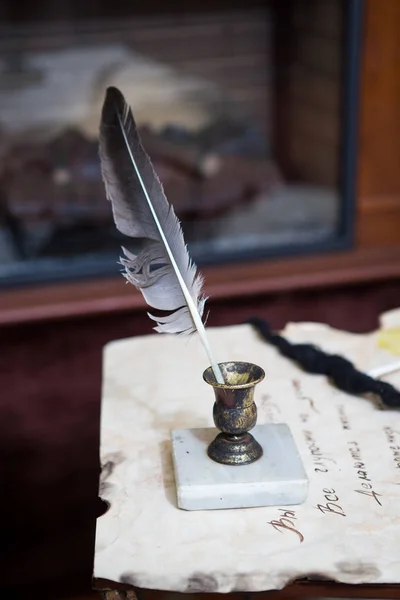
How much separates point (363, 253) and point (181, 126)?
521 millimetres

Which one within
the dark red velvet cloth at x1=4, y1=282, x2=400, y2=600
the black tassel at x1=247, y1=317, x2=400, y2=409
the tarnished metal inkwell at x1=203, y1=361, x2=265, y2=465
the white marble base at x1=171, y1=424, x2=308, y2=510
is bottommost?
the dark red velvet cloth at x1=4, y1=282, x2=400, y2=600

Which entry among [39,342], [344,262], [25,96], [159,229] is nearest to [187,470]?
[159,229]

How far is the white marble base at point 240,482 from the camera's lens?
0.91m

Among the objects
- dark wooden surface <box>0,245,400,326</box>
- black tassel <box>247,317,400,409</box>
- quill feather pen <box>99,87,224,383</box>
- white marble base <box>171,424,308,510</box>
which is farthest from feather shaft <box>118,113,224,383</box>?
dark wooden surface <box>0,245,400,326</box>

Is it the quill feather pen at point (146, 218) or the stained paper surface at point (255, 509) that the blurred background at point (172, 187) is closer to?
the stained paper surface at point (255, 509)

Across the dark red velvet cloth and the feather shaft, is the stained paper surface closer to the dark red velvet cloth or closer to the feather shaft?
the feather shaft

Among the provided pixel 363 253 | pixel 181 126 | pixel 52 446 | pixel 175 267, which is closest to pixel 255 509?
pixel 175 267

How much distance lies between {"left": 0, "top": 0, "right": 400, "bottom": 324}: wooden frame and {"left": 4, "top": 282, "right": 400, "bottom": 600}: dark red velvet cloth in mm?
45

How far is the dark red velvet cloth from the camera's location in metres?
1.82

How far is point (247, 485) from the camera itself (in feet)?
2.98

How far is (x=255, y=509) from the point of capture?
0.92m

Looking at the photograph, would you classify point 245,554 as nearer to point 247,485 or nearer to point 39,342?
point 247,485

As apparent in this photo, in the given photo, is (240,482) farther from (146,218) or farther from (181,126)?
(181,126)

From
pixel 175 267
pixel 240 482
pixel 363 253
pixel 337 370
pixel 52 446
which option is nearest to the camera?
pixel 240 482
